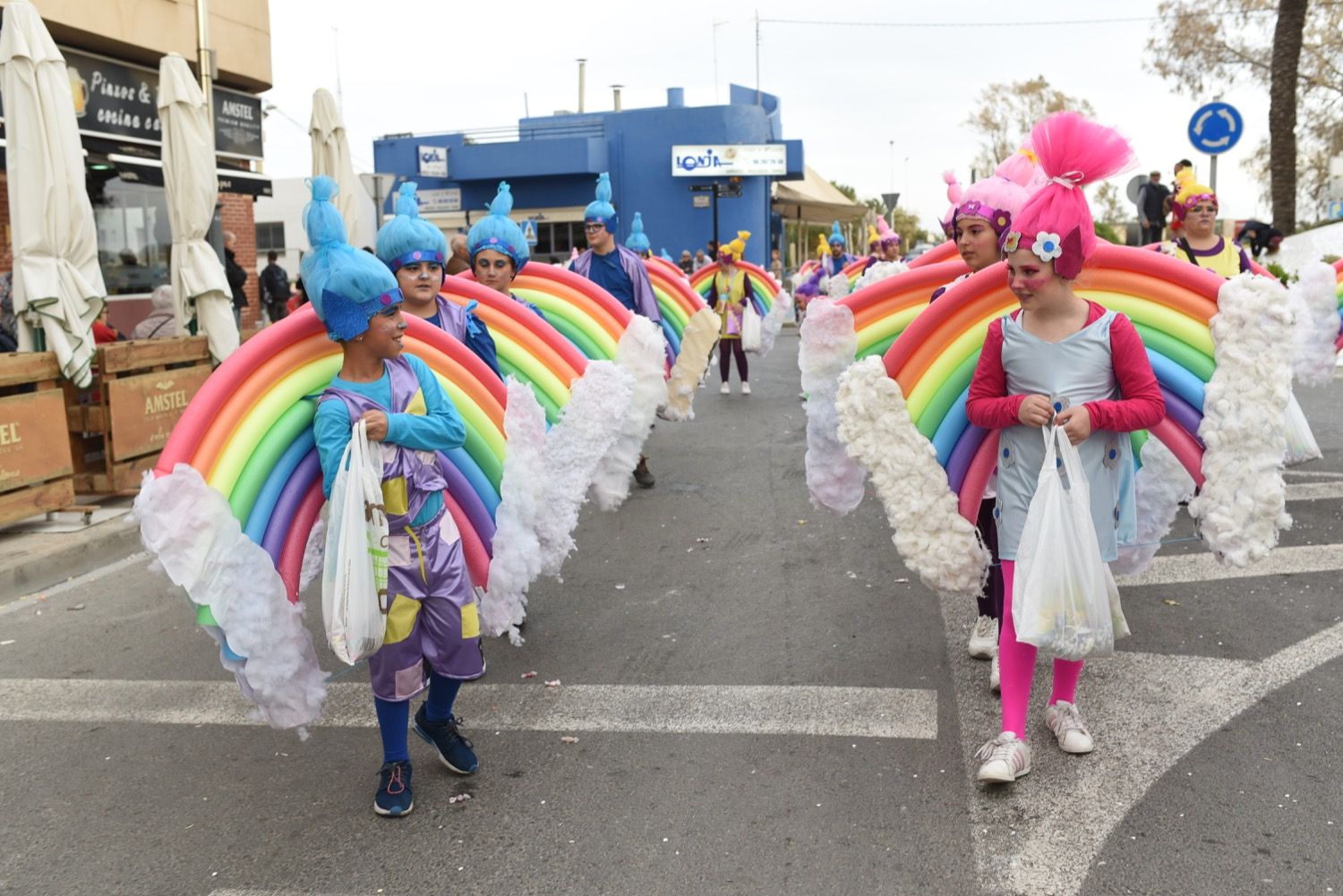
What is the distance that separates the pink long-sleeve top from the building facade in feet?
42.4

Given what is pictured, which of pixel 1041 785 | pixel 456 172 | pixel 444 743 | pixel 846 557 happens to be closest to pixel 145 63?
pixel 846 557

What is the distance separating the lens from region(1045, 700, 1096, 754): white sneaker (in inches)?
163

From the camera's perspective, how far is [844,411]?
4.39 metres

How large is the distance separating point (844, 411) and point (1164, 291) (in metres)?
1.20

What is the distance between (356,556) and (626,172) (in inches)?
1502

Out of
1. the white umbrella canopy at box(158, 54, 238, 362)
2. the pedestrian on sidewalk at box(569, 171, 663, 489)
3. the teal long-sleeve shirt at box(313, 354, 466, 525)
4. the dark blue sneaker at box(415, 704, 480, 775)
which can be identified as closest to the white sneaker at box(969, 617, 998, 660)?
the dark blue sneaker at box(415, 704, 480, 775)

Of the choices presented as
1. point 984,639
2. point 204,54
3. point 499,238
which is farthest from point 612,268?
point 204,54

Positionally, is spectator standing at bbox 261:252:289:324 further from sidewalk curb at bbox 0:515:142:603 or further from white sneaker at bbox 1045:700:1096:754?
white sneaker at bbox 1045:700:1096:754

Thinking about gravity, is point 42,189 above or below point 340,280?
above

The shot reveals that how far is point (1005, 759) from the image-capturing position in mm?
3896

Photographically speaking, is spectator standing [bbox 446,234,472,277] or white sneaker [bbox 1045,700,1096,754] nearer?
white sneaker [bbox 1045,700,1096,754]

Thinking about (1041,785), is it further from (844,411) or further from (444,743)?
(444,743)

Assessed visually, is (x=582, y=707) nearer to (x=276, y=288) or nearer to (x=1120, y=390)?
(x=1120, y=390)

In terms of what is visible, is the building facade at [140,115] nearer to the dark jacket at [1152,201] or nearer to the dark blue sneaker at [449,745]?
the dark blue sneaker at [449,745]
